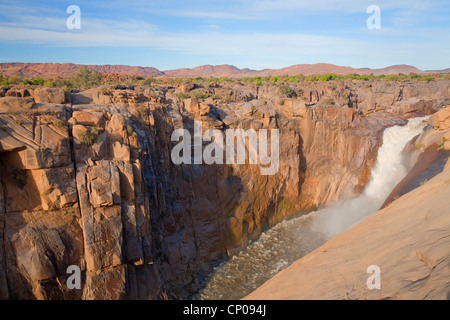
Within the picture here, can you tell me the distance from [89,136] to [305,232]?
535 inches

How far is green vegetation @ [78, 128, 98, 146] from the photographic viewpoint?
30.5ft

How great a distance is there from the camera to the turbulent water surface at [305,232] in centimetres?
1347

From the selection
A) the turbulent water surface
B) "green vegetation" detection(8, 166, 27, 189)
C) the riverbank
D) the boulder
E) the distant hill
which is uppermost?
the distant hill

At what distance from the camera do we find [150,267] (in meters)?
10.2

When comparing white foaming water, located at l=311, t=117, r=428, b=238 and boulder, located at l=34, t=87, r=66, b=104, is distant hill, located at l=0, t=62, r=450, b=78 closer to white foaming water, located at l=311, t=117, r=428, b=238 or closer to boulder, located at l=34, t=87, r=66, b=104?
boulder, located at l=34, t=87, r=66, b=104

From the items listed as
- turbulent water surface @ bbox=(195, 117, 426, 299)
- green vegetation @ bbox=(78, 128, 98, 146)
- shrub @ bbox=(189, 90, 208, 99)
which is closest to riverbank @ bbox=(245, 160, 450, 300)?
green vegetation @ bbox=(78, 128, 98, 146)

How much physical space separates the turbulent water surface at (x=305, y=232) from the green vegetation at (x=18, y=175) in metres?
8.38

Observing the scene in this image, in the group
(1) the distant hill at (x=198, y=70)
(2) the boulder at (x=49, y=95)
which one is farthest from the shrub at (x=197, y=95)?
(1) the distant hill at (x=198, y=70)

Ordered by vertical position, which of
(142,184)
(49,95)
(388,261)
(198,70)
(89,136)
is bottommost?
(388,261)

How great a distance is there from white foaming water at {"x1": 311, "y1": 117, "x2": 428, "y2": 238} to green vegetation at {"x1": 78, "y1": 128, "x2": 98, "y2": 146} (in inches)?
555

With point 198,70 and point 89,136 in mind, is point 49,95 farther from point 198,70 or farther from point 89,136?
point 198,70

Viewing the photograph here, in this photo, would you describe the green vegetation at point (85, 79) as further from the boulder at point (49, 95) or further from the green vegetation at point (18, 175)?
the green vegetation at point (18, 175)

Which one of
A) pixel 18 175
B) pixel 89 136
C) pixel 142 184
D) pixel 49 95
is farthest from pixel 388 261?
pixel 49 95

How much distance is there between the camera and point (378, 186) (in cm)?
1967
